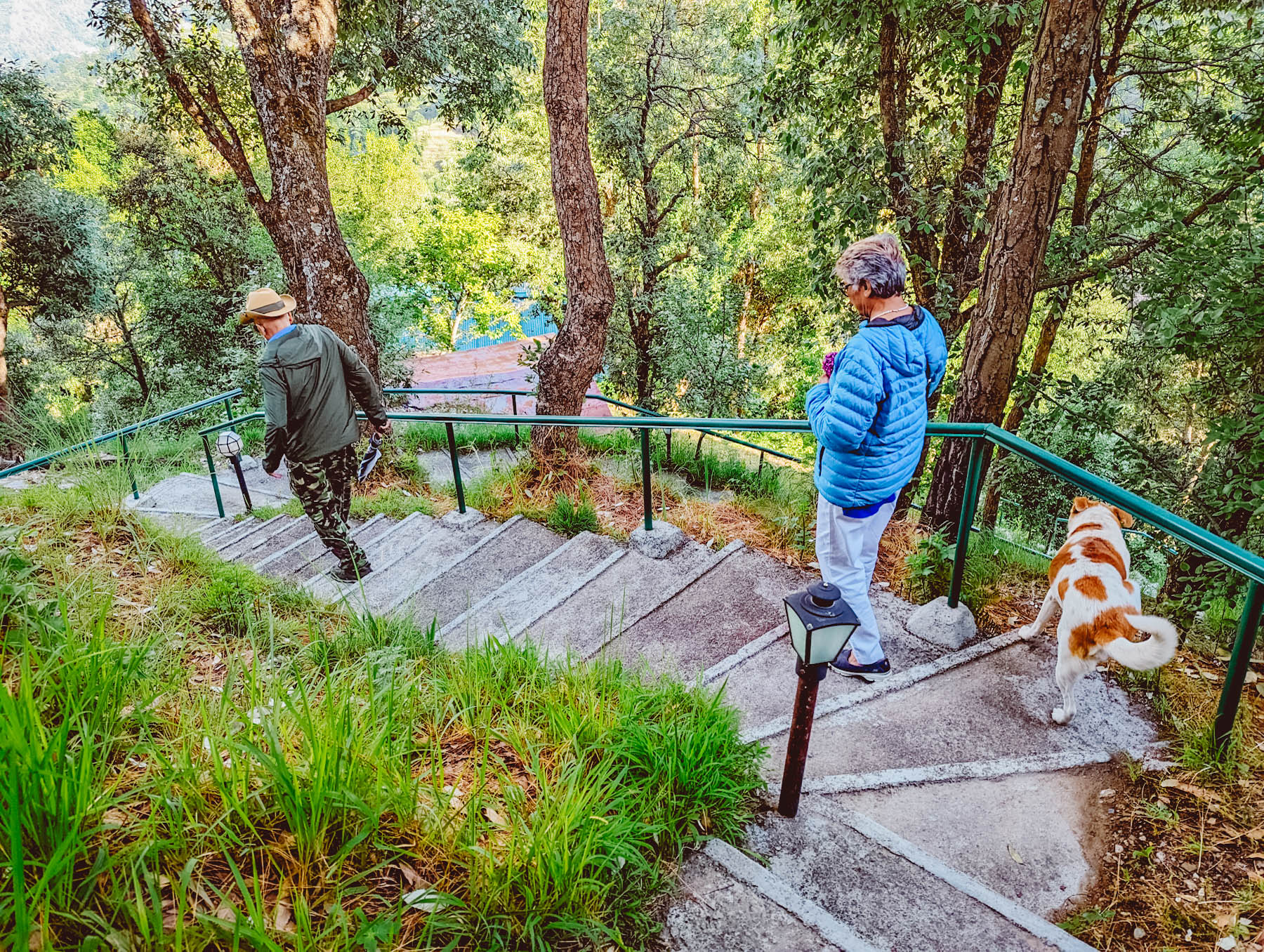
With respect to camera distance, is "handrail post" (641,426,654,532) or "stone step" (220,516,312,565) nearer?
"handrail post" (641,426,654,532)

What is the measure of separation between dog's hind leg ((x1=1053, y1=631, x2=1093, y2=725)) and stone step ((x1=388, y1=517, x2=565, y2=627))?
3087 millimetres

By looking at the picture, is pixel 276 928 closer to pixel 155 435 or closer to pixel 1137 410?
pixel 155 435

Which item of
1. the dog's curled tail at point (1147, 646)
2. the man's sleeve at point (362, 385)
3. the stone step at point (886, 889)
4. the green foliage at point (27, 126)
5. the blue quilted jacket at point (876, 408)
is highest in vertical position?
the green foliage at point (27, 126)

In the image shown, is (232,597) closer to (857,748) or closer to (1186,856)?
(857,748)

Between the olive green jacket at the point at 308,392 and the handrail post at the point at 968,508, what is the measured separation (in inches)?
154

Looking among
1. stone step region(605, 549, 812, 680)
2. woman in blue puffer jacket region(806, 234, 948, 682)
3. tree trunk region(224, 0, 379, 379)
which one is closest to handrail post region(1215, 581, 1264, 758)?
woman in blue puffer jacket region(806, 234, 948, 682)

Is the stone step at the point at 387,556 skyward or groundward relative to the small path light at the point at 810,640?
groundward

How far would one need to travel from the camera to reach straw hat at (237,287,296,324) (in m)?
4.10

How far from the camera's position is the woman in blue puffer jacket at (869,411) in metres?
2.59

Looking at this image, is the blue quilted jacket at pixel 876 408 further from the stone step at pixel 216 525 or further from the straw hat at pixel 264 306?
the stone step at pixel 216 525

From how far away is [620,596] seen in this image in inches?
159

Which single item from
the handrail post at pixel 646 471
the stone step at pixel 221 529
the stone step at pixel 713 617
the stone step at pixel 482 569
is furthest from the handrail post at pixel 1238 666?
the stone step at pixel 221 529

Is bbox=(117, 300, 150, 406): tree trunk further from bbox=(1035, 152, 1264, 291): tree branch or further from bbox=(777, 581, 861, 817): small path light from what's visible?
bbox=(1035, 152, 1264, 291): tree branch

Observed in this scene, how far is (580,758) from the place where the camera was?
2062 millimetres
